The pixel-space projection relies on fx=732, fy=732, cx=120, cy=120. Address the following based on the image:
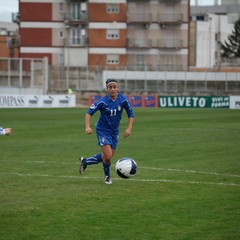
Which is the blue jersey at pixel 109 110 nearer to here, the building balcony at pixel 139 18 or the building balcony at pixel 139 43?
the building balcony at pixel 139 43

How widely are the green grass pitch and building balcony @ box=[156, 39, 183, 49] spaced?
6368cm

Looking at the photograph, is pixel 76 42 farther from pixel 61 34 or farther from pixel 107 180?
pixel 107 180

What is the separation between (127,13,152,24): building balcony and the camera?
89438 mm

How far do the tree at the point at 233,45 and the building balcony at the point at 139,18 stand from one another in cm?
2966

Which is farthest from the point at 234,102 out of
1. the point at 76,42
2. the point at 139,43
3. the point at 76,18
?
the point at 76,18

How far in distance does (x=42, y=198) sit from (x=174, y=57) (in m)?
77.8

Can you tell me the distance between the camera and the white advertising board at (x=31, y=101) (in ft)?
192

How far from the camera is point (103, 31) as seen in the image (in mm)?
89438

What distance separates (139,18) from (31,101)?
33641 millimetres

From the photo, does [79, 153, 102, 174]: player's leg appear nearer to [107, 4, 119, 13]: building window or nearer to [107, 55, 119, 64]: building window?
[107, 55, 119, 64]: building window

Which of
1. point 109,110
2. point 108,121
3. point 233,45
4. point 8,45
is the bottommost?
point 108,121

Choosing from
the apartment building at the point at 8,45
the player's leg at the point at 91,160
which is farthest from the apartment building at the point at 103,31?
the player's leg at the point at 91,160

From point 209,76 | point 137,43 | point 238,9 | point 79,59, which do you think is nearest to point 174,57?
point 137,43

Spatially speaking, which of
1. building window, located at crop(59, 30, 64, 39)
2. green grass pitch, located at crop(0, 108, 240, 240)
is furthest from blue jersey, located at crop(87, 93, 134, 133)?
building window, located at crop(59, 30, 64, 39)
